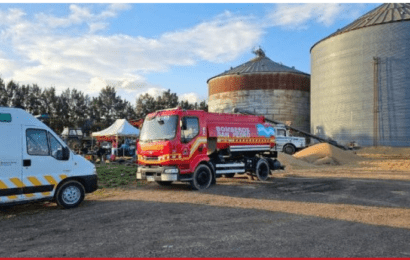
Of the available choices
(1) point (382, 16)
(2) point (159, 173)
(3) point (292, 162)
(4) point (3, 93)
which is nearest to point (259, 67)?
(1) point (382, 16)

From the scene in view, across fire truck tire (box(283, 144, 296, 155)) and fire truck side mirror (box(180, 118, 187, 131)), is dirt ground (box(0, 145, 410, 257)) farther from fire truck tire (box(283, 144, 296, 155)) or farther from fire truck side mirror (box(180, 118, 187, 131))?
fire truck tire (box(283, 144, 296, 155))

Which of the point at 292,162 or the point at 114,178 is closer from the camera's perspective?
the point at 114,178

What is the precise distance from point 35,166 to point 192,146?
527 centimetres

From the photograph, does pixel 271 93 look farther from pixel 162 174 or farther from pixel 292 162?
pixel 162 174

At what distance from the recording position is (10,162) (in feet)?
26.5

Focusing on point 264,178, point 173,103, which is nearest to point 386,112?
point 264,178

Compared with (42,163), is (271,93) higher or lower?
higher

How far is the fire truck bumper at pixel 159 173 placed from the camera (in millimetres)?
11883

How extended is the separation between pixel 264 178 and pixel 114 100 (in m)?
58.5

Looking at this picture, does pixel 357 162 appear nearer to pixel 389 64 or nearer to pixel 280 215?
pixel 389 64

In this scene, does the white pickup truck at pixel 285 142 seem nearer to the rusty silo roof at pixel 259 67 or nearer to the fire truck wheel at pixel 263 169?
the fire truck wheel at pixel 263 169

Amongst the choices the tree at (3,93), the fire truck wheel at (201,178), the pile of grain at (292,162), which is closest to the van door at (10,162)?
the fire truck wheel at (201,178)

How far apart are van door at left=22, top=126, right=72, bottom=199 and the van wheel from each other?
8.8 inches

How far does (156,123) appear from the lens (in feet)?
41.0
